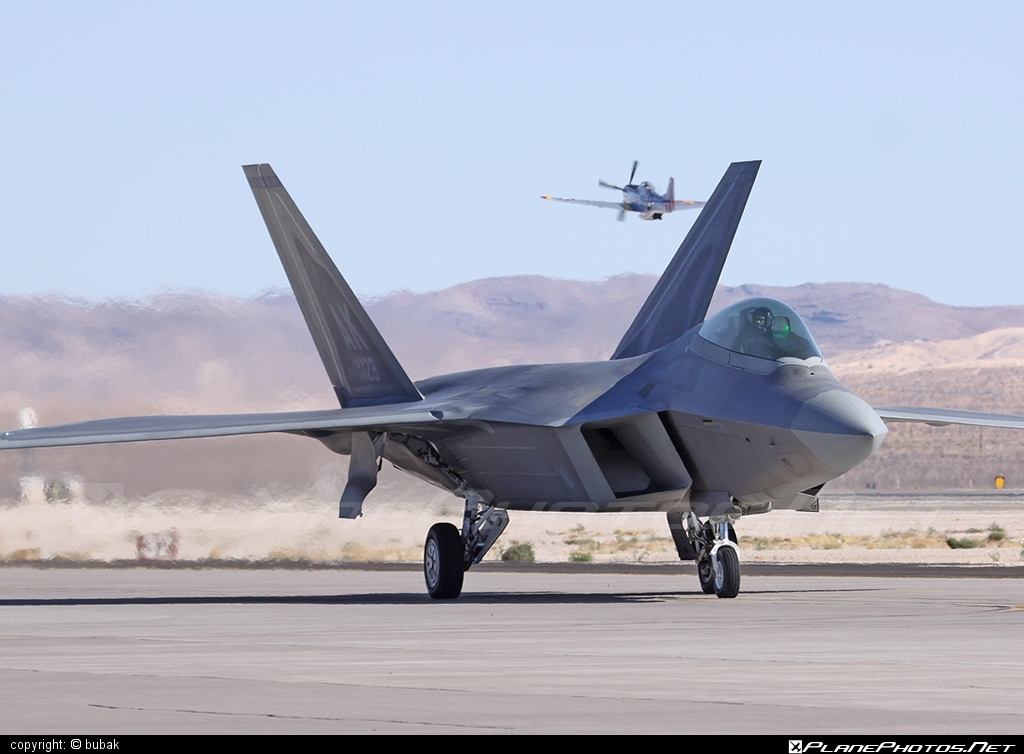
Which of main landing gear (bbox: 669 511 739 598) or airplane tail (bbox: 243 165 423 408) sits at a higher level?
airplane tail (bbox: 243 165 423 408)

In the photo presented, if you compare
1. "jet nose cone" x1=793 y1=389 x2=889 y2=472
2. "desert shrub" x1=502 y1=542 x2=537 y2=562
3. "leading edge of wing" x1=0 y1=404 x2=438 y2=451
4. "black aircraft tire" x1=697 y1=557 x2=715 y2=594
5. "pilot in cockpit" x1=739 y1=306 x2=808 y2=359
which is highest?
"pilot in cockpit" x1=739 y1=306 x2=808 y2=359

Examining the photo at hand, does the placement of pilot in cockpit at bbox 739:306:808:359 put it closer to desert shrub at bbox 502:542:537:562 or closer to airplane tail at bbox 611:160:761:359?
airplane tail at bbox 611:160:761:359

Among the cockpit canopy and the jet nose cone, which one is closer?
the jet nose cone

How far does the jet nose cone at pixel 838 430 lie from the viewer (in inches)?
579

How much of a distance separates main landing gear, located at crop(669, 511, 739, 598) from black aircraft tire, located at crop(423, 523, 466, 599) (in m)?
2.35

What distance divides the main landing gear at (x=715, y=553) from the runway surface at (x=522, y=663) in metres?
0.19

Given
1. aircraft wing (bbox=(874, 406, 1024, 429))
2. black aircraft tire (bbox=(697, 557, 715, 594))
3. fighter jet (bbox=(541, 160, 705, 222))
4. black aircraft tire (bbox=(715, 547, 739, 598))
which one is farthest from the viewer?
fighter jet (bbox=(541, 160, 705, 222))

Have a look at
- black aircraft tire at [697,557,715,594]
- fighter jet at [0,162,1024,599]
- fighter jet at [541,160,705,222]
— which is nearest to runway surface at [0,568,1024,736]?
black aircraft tire at [697,557,715,594]

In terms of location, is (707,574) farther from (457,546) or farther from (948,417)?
(948,417)

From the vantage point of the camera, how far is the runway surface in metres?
7.32

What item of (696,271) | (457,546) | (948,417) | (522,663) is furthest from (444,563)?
(522,663)

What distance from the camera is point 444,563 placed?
17828 millimetres

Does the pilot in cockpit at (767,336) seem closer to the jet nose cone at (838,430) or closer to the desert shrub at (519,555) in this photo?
the jet nose cone at (838,430)
